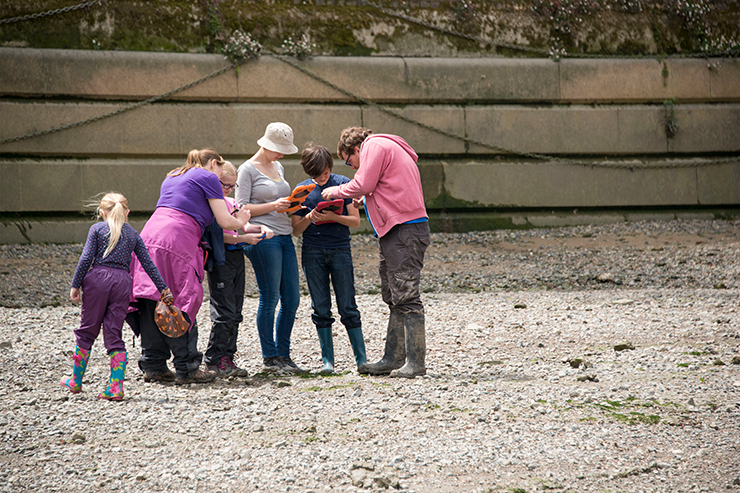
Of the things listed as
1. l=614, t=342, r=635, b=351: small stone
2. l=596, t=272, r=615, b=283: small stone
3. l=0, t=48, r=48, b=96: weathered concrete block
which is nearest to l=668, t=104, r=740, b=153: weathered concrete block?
l=596, t=272, r=615, b=283: small stone

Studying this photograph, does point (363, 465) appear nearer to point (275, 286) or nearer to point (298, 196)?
point (275, 286)

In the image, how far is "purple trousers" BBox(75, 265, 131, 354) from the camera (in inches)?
171

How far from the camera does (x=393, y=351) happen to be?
4.94 meters

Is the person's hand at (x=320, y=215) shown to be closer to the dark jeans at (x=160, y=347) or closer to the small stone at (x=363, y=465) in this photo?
the dark jeans at (x=160, y=347)

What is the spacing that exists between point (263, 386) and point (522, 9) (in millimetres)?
9465

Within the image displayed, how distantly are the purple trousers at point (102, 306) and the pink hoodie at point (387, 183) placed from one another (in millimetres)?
1525

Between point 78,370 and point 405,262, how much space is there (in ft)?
7.11

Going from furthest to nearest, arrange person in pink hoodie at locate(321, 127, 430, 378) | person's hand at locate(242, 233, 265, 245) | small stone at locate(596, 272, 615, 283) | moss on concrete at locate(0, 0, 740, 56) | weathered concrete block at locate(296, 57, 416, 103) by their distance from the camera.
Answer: weathered concrete block at locate(296, 57, 416, 103) → moss on concrete at locate(0, 0, 740, 56) → small stone at locate(596, 272, 615, 283) → person's hand at locate(242, 233, 265, 245) → person in pink hoodie at locate(321, 127, 430, 378)

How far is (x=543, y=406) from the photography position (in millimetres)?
4039

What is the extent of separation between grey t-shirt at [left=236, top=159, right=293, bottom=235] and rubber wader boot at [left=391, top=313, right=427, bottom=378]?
44.9 inches

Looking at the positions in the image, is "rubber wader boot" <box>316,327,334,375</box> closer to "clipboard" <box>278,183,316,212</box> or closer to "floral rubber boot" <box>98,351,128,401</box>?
"clipboard" <box>278,183,316,212</box>

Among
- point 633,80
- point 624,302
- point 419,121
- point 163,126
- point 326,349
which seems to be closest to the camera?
point 326,349

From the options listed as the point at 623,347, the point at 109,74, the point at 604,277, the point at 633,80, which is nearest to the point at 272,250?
the point at 623,347

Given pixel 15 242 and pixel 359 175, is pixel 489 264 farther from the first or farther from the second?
pixel 15 242
